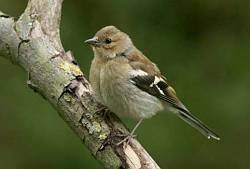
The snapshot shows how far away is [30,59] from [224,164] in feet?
9.36

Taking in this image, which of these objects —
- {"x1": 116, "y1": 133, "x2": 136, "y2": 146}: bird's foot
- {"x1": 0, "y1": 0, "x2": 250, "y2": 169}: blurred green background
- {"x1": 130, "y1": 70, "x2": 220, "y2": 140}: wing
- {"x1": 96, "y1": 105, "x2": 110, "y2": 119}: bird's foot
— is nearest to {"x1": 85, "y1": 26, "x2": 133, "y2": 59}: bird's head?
{"x1": 130, "y1": 70, "x2": 220, "y2": 140}: wing

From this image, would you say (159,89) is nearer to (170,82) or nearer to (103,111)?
(103,111)

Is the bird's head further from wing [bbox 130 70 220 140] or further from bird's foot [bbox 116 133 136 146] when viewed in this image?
bird's foot [bbox 116 133 136 146]

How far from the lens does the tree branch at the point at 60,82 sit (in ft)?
15.0

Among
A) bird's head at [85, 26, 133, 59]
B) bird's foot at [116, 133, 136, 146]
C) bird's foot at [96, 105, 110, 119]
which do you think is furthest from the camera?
bird's head at [85, 26, 133, 59]

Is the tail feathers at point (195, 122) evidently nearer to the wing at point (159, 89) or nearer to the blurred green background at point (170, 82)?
the wing at point (159, 89)

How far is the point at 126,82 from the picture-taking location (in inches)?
202

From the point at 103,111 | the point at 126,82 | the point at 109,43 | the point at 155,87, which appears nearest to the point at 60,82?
the point at 103,111

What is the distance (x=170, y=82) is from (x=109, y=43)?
218 centimetres

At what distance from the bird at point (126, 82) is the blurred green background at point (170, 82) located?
1637mm

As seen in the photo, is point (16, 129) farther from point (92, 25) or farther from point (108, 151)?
point (108, 151)

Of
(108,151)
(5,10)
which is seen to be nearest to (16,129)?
(5,10)

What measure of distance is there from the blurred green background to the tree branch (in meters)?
2.10

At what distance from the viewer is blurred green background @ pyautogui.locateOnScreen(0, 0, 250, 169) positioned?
7.07 m
